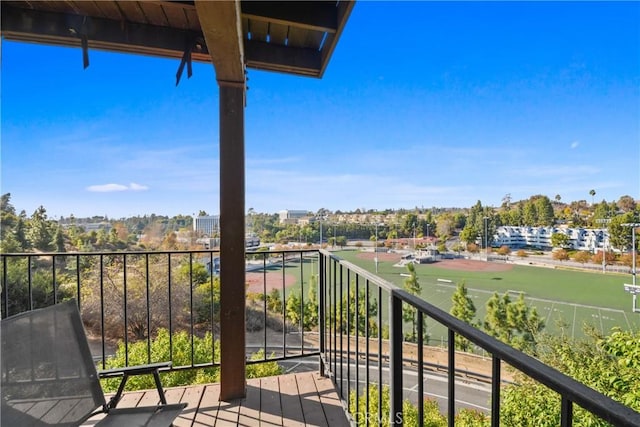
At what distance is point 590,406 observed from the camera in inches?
16.8

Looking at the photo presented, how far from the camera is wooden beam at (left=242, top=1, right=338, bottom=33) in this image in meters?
1.95

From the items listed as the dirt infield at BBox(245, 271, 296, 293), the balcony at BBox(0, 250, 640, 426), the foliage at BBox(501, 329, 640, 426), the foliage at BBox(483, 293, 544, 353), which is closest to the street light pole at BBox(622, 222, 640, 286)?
the foliage at BBox(501, 329, 640, 426)

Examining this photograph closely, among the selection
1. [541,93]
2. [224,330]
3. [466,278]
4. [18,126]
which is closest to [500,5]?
[541,93]

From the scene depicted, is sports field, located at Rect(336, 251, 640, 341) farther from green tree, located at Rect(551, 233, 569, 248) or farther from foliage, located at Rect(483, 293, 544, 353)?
green tree, located at Rect(551, 233, 569, 248)

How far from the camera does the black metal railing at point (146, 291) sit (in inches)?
98.5

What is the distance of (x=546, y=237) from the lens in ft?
34.0

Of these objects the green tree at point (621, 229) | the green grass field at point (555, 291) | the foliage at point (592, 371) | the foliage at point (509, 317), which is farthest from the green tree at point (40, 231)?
the foliage at point (509, 317)

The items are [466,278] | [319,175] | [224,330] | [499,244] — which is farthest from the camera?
[319,175]

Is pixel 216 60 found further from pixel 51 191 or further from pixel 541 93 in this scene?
pixel 541 93

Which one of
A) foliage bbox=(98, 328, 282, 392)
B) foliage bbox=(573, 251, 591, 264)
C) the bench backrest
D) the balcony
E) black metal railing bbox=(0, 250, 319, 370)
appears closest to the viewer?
the balcony

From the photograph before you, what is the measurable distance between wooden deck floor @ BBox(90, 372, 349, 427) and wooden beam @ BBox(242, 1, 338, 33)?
2541 millimetres

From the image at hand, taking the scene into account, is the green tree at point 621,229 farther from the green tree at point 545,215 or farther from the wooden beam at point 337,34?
the wooden beam at point 337,34

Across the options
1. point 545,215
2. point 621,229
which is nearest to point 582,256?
point 621,229

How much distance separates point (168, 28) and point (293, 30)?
89 centimetres
